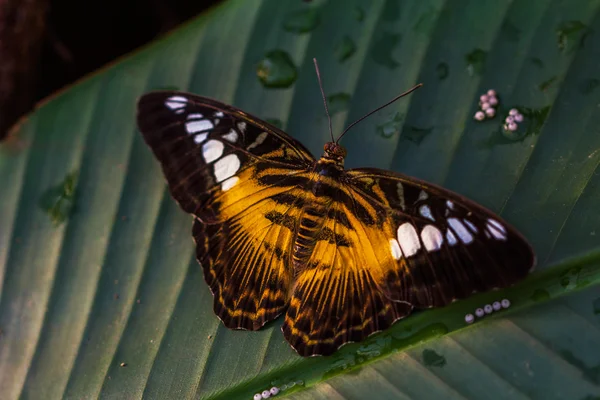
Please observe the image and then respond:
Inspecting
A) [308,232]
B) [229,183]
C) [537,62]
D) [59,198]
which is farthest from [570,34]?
[59,198]

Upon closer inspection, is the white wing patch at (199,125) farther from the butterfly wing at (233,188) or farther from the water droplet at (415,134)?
the water droplet at (415,134)

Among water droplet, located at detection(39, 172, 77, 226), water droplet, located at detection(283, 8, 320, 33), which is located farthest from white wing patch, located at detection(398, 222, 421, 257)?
water droplet, located at detection(39, 172, 77, 226)

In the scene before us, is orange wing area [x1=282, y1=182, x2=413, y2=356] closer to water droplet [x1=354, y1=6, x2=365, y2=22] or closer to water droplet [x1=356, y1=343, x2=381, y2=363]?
water droplet [x1=356, y1=343, x2=381, y2=363]

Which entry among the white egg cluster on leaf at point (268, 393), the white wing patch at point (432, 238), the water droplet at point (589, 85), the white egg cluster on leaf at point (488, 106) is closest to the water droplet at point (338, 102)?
the white egg cluster on leaf at point (488, 106)

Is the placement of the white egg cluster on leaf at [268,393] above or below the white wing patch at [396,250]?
below

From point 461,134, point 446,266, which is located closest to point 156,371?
point 446,266
